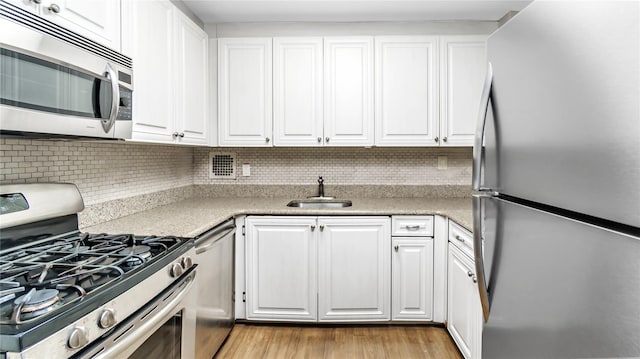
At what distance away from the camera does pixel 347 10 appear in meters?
2.76

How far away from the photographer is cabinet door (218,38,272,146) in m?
2.87

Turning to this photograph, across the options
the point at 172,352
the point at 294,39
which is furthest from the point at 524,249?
the point at 294,39

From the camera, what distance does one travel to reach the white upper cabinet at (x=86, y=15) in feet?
4.07

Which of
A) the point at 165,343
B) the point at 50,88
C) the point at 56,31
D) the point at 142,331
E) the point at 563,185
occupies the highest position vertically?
the point at 56,31

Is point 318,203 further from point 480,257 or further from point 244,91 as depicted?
point 480,257

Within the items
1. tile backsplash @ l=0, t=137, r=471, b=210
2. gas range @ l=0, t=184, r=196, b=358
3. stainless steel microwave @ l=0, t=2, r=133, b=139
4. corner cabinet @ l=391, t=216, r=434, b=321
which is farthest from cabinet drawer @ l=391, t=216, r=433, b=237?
stainless steel microwave @ l=0, t=2, r=133, b=139

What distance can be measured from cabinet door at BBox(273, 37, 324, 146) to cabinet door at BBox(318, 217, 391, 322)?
74 centimetres

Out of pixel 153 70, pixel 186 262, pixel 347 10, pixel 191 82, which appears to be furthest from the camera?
pixel 347 10

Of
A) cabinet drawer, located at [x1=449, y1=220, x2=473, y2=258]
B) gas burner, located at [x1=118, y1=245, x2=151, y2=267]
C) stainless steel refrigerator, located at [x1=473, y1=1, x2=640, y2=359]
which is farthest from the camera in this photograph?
cabinet drawer, located at [x1=449, y1=220, x2=473, y2=258]

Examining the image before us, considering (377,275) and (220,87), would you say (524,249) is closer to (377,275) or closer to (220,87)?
(377,275)

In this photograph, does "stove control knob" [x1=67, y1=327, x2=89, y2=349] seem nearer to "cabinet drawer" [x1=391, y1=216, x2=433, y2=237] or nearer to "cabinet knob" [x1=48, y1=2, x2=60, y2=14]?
"cabinet knob" [x1=48, y1=2, x2=60, y2=14]

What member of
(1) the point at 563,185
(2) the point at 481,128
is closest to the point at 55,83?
(2) the point at 481,128

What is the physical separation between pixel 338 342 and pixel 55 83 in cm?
207

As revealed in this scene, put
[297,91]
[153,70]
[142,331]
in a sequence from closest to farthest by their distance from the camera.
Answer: [142,331] → [153,70] → [297,91]
